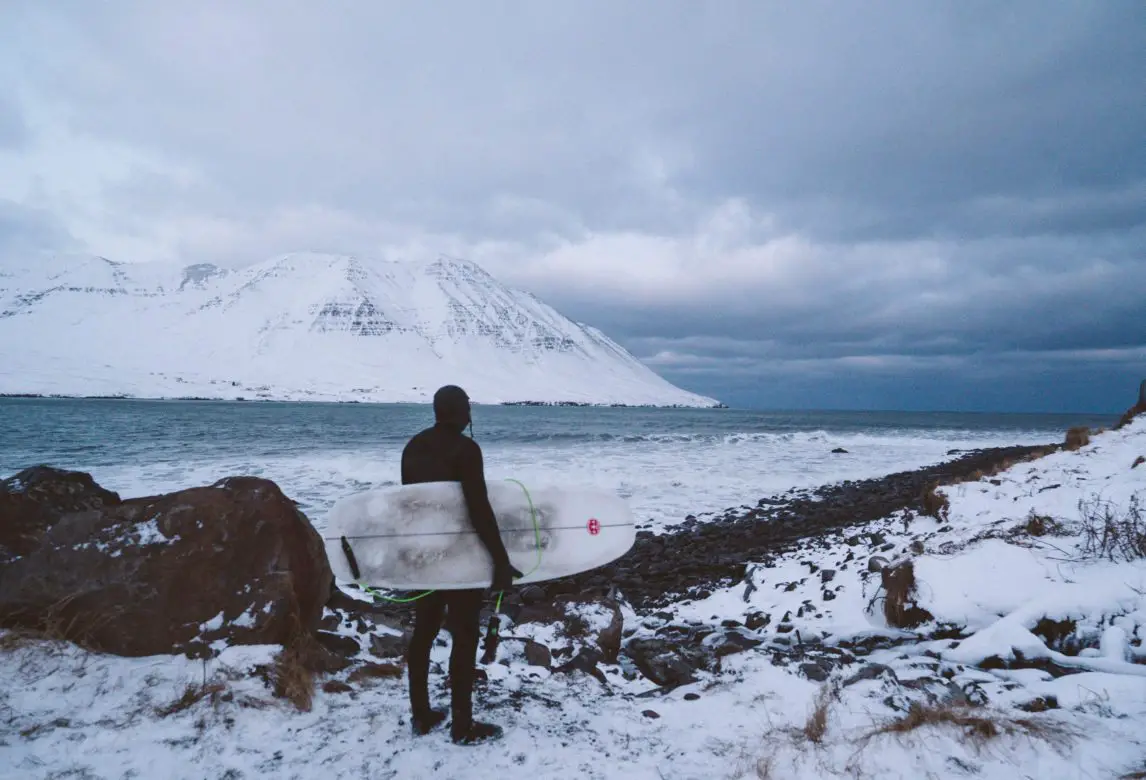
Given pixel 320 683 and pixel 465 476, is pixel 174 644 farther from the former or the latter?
pixel 465 476

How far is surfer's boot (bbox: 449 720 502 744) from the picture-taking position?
353 cm

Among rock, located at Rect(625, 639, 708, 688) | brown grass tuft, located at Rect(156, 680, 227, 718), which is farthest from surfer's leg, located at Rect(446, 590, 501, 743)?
rock, located at Rect(625, 639, 708, 688)

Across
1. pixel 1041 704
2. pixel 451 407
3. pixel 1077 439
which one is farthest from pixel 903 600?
pixel 1077 439

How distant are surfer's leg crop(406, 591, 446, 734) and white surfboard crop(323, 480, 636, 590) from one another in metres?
0.12

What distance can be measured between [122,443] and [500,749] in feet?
122

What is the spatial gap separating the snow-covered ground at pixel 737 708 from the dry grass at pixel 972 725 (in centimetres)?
1

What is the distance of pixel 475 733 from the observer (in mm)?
3570

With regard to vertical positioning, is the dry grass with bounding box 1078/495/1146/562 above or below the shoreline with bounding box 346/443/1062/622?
above

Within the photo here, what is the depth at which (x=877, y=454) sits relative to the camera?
3603cm

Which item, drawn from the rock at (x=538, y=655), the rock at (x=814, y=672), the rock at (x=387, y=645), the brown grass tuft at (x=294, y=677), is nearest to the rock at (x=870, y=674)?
→ the rock at (x=814, y=672)

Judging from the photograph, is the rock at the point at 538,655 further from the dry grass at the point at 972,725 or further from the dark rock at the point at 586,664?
the dry grass at the point at 972,725

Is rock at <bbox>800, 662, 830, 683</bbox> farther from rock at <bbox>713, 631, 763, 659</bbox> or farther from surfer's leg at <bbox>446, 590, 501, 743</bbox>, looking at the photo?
surfer's leg at <bbox>446, 590, 501, 743</bbox>

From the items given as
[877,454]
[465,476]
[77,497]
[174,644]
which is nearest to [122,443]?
[77,497]

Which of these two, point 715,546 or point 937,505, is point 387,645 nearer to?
point 715,546
